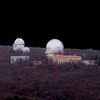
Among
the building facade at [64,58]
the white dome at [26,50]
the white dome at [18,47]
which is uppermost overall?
the white dome at [18,47]

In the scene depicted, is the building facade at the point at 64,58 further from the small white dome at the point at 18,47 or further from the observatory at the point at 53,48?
the small white dome at the point at 18,47

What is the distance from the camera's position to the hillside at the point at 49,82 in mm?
20889

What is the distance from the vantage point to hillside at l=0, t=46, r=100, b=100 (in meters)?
20.9

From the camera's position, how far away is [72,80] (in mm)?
26234

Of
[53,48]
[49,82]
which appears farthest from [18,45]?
[49,82]

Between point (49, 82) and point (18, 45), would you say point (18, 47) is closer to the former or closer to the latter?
point (18, 45)

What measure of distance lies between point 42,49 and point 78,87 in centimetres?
2349

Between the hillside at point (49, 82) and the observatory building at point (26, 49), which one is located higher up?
the observatory building at point (26, 49)

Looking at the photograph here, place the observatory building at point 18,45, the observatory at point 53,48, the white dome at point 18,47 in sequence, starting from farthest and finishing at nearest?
the observatory building at point 18,45 → the white dome at point 18,47 → the observatory at point 53,48

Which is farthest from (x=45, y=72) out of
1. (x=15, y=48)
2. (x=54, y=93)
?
(x=15, y=48)

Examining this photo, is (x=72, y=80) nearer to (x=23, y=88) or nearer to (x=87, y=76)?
(x=87, y=76)

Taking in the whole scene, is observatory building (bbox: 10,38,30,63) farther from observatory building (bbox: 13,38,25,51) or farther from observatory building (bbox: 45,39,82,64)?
observatory building (bbox: 45,39,82,64)

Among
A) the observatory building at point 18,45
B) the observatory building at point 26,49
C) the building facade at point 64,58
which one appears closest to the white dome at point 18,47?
the observatory building at point 18,45

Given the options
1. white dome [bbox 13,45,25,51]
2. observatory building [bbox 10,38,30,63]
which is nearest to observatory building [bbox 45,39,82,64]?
observatory building [bbox 10,38,30,63]
